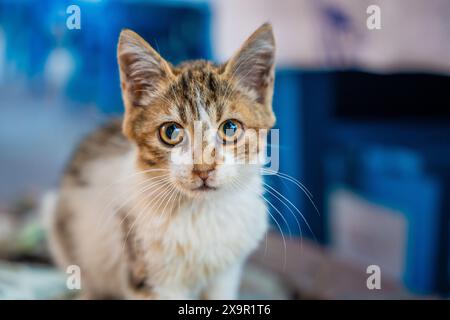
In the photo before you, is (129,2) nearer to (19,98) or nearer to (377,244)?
(19,98)

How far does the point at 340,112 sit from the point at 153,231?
0.92 m

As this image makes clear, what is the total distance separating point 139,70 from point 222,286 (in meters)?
0.46

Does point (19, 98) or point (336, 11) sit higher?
point (336, 11)

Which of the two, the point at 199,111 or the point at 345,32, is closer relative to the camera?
the point at 199,111

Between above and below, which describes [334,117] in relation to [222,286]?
above

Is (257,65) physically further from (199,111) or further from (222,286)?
(222,286)

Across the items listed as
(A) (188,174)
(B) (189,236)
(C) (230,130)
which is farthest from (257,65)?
(B) (189,236)

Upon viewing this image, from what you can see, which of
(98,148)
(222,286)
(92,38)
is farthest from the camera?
(92,38)

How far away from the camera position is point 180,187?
2.73 feet

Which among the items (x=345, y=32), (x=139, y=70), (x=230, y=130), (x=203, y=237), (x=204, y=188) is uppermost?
(x=345, y=32)

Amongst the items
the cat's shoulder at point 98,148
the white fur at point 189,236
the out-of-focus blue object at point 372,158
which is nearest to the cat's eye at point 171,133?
the white fur at point 189,236

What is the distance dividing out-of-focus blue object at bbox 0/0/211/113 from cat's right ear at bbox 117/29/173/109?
312mm

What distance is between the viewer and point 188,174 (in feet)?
2.66
